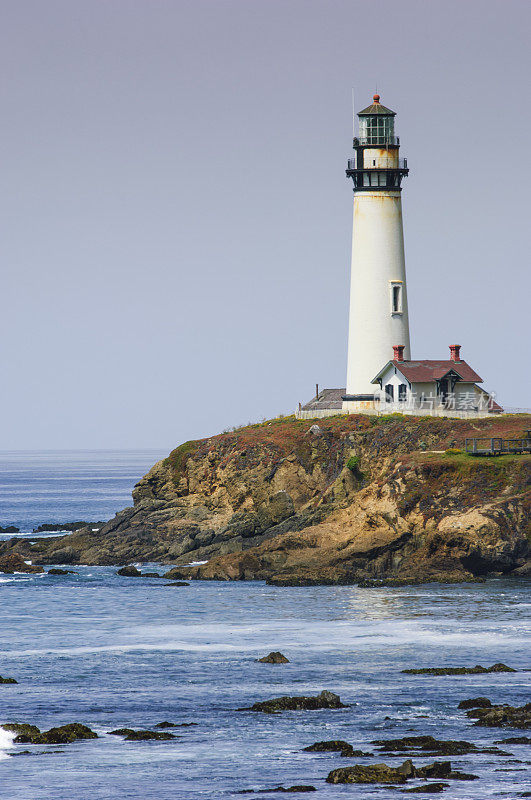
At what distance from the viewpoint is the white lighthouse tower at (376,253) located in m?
78.4

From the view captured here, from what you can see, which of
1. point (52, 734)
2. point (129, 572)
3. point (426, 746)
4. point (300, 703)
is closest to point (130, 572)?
point (129, 572)

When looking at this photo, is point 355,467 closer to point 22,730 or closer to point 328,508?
point 328,508

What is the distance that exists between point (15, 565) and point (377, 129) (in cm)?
3566

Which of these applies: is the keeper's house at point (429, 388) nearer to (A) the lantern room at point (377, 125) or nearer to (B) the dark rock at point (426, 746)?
(A) the lantern room at point (377, 125)

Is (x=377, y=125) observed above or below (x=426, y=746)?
above

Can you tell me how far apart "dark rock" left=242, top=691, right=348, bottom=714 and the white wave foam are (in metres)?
6.87

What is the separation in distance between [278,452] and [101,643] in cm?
3010

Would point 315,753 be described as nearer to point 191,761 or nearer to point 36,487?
point 191,761

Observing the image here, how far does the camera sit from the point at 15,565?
234ft

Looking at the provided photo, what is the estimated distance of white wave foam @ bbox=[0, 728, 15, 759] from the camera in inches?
1229

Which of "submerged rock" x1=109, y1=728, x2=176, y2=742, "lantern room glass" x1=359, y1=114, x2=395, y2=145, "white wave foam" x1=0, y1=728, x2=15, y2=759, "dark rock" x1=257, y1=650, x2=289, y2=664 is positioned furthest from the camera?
"lantern room glass" x1=359, y1=114, x2=395, y2=145

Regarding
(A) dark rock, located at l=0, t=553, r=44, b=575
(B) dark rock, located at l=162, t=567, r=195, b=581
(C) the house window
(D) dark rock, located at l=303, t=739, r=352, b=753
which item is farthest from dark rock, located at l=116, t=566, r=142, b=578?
(D) dark rock, located at l=303, t=739, r=352, b=753

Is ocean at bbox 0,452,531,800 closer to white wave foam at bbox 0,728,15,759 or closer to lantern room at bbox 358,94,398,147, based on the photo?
white wave foam at bbox 0,728,15,759

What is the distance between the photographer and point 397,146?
7856 cm
